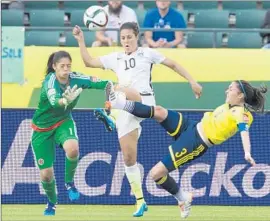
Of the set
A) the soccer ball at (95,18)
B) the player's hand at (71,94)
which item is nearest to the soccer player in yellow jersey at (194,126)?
the player's hand at (71,94)

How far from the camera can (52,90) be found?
13906mm

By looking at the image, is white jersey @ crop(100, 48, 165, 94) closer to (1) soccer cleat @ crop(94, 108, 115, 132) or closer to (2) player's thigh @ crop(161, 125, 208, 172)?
(1) soccer cleat @ crop(94, 108, 115, 132)

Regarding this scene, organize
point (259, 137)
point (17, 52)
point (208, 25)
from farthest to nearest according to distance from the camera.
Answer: point (208, 25) < point (17, 52) < point (259, 137)

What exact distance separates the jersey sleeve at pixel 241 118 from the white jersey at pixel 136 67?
1.61 m

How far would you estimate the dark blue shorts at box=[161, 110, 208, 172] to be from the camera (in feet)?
44.3

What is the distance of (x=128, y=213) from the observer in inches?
582

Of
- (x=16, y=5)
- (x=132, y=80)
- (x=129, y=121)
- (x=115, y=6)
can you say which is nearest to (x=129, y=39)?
(x=132, y=80)

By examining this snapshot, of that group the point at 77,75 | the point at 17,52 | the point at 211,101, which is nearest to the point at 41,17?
the point at 17,52

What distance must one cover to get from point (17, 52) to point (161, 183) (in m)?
4.59

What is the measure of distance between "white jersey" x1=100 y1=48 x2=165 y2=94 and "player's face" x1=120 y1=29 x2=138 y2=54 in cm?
7

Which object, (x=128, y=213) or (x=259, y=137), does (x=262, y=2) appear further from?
(x=128, y=213)

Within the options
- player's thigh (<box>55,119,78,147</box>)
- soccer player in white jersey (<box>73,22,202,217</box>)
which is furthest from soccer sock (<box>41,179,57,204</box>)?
soccer player in white jersey (<box>73,22,202,217</box>)

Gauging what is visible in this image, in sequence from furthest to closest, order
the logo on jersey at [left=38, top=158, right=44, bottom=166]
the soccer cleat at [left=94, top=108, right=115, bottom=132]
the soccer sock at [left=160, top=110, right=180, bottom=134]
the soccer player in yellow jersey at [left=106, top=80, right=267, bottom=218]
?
1. the soccer cleat at [left=94, top=108, right=115, bottom=132]
2. the logo on jersey at [left=38, top=158, right=44, bottom=166]
3. the soccer sock at [left=160, top=110, right=180, bottom=134]
4. the soccer player in yellow jersey at [left=106, top=80, right=267, bottom=218]

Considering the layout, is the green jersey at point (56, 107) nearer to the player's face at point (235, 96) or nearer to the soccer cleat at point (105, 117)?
the soccer cleat at point (105, 117)
